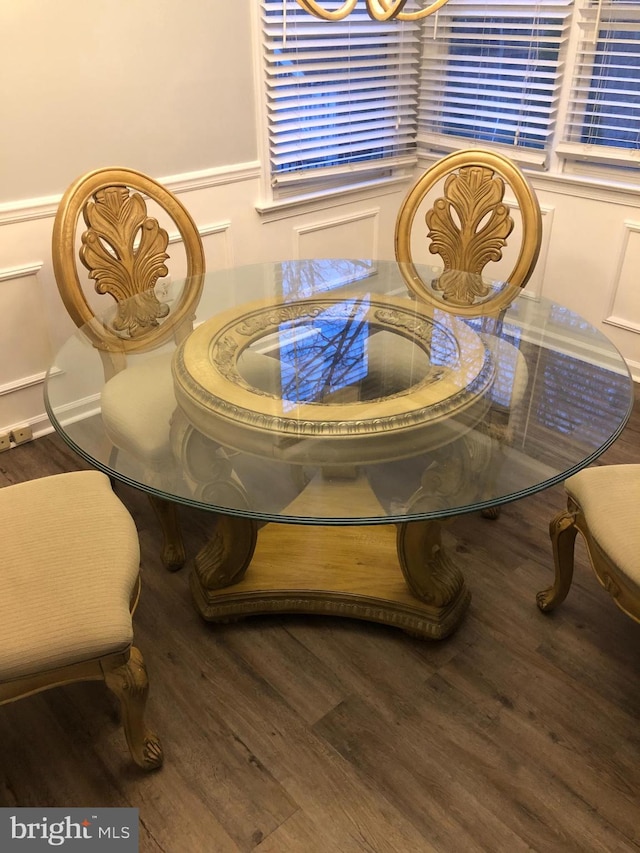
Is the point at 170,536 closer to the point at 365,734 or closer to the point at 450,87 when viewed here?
the point at 365,734

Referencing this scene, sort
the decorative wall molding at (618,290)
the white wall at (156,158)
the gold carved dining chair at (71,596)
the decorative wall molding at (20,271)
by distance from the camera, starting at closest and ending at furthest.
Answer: the gold carved dining chair at (71,596)
the white wall at (156,158)
the decorative wall molding at (20,271)
the decorative wall molding at (618,290)

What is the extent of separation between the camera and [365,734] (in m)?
1.57

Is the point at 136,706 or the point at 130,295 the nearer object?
the point at 136,706

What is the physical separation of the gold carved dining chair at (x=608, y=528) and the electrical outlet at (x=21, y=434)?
194 cm

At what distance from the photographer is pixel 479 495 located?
1.30 m

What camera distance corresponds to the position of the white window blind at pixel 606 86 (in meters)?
2.73

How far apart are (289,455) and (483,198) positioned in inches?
56.6

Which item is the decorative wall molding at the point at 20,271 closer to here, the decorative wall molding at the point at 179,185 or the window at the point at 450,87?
the decorative wall molding at the point at 179,185

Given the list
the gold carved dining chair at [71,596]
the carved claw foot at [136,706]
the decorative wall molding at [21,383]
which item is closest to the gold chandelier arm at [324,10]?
the gold carved dining chair at [71,596]

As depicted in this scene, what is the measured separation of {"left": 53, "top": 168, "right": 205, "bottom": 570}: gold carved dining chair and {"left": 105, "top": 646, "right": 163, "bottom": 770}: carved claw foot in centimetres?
46

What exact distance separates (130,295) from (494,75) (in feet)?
6.83

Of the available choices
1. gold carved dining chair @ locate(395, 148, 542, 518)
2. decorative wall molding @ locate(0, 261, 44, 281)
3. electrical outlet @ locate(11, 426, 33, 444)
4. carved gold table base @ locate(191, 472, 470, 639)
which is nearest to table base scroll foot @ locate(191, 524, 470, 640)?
carved gold table base @ locate(191, 472, 470, 639)

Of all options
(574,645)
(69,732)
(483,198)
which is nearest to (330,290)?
(483,198)

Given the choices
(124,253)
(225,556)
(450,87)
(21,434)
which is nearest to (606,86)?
(450,87)
